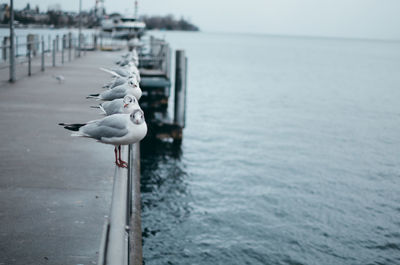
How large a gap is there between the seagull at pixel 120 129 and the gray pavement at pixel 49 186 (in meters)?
0.78

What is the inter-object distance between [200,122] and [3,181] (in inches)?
917

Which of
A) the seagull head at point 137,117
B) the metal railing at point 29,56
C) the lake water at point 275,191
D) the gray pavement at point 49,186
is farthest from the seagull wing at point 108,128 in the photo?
the metal railing at point 29,56

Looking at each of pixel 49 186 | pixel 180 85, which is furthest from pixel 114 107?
pixel 180 85

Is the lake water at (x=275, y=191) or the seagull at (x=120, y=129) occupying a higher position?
the seagull at (x=120, y=129)

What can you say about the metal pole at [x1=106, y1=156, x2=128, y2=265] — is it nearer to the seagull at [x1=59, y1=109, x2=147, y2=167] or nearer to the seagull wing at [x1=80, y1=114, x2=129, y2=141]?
the seagull at [x1=59, y1=109, x2=147, y2=167]

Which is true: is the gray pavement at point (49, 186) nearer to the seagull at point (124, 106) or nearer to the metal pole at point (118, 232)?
the seagull at point (124, 106)

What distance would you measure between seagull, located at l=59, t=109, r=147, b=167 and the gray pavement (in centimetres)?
78

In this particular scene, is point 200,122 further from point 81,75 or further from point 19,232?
point 19,232

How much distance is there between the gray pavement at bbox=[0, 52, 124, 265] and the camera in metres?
4.59

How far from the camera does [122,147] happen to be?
6230 mm

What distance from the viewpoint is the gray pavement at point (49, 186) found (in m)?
4.59

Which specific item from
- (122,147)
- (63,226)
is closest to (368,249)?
(122,147)

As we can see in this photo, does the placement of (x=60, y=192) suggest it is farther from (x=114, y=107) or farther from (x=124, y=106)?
(x=114, y=107)

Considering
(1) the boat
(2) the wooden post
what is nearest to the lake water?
(2) the wooden post
